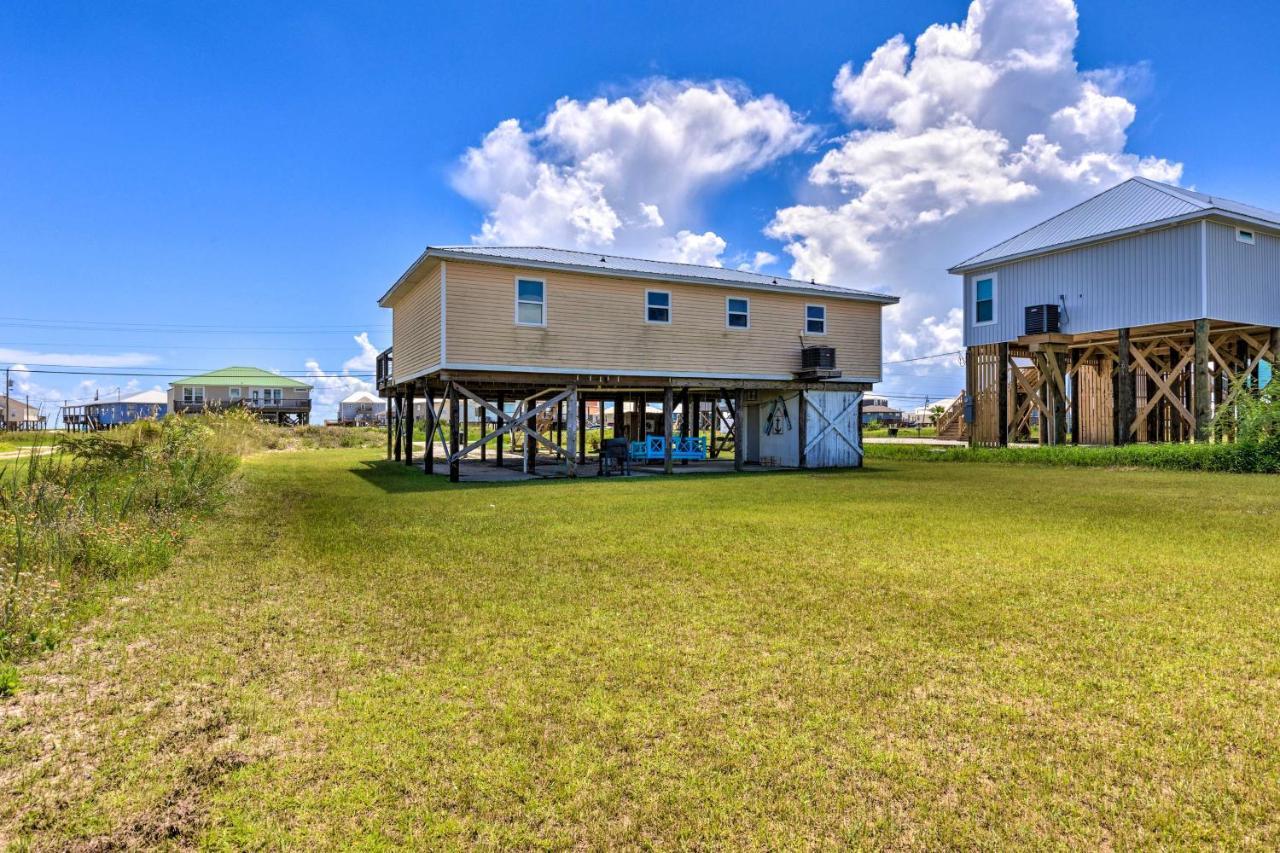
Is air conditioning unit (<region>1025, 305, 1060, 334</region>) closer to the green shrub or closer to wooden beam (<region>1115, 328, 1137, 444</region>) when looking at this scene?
wooden beam (<region>1115, 328, 1137, 444</region>)

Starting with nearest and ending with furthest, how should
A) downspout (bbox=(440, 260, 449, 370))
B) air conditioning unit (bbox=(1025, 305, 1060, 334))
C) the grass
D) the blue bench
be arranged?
downspout (bbox=(440, 260, 449, 370))
the grass
the blue bench
air conditioning unit (bbox=(1025, 305, 1060, 334))

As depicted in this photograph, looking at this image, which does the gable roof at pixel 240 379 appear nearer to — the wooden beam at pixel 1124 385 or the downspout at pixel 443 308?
the downspout at pixel 443 308

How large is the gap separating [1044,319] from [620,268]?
555 inches

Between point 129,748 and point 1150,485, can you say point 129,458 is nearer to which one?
point 129,748

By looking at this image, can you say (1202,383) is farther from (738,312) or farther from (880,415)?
(880,415)

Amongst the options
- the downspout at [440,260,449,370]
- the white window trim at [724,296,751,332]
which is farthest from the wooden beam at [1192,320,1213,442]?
the downspout at [440,260,449,370]

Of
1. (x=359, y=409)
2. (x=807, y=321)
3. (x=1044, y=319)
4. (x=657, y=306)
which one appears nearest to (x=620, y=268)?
(x=657, y=306)

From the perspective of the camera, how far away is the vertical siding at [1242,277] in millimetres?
19016

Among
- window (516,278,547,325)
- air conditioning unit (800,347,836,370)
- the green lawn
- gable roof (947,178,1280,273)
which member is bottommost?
the green lawn

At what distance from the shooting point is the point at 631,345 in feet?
60.7

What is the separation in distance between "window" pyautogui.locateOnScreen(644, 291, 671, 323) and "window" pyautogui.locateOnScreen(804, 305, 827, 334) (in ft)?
15.4

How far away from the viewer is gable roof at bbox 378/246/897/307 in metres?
16.3

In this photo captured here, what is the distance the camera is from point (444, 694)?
364cm

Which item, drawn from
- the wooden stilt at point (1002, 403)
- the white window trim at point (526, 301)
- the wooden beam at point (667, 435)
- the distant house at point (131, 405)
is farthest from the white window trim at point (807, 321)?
the distant house at point (131, 405)
